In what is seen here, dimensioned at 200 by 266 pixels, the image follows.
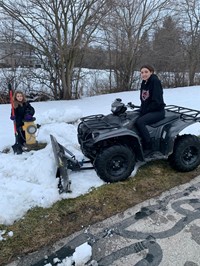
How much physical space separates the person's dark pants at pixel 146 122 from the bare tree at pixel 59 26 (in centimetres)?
636

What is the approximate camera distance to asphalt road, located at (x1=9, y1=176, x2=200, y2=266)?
2442 millimetres

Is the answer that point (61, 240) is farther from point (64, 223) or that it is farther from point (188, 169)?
point (188, 169)

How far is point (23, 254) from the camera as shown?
2.55m

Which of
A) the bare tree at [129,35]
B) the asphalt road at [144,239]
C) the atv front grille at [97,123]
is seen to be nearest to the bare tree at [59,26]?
the bare tree at [129,35]

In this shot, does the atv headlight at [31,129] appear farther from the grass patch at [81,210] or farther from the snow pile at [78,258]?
the snow pile at [78,258]

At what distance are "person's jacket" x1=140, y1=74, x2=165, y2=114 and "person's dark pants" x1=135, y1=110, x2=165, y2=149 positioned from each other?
8 cm

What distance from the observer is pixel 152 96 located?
3861 mm

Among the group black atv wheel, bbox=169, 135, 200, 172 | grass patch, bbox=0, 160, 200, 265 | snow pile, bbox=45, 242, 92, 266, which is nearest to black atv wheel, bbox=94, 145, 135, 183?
grass patch, bbox=0, 160, 200, 265

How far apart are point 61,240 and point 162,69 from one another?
12572 mm

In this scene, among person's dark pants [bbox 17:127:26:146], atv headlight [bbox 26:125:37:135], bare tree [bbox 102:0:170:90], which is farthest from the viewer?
bare tree [bbox 102:0:170:90]

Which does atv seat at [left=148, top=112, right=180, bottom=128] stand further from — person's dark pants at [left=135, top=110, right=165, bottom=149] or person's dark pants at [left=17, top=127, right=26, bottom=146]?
person's dark pants at [left=17, top=127, right=26, bottom=146]

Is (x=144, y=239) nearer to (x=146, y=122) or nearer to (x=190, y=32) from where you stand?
(x=146, y=122)

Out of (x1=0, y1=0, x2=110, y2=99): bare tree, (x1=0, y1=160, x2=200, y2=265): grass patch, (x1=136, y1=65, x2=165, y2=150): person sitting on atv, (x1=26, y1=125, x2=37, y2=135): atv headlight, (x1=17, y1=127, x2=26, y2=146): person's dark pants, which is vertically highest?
(x1=0, y1=0, x2=110, y2=99): bare tree

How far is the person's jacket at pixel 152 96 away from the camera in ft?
12.6
